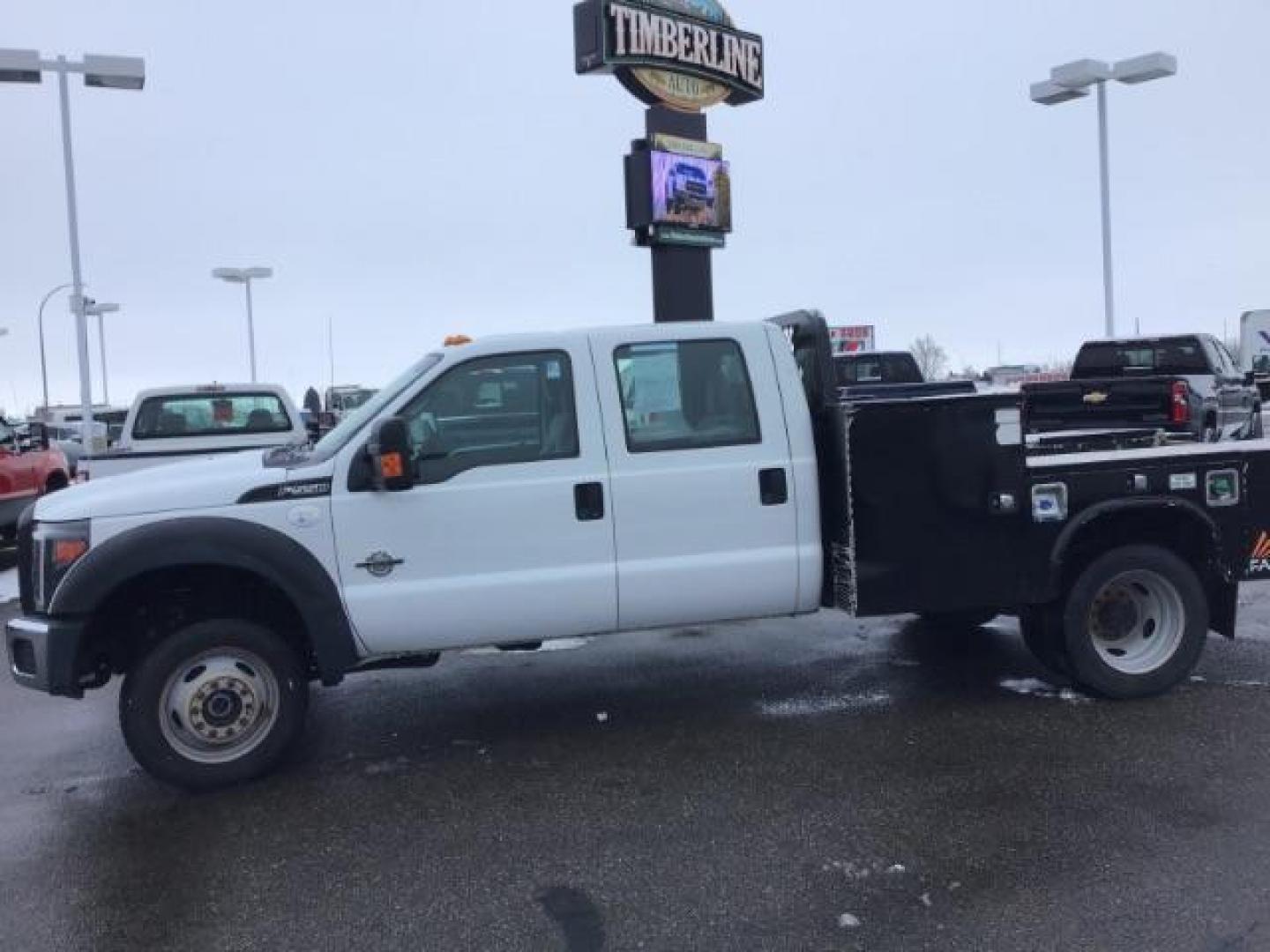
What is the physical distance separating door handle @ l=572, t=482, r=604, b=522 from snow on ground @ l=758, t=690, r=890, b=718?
5.20 feet

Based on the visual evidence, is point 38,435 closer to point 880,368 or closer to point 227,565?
point 227,565

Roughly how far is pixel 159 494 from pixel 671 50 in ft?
49.8

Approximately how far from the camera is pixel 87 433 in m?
20.7

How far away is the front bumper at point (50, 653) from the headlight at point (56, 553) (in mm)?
114

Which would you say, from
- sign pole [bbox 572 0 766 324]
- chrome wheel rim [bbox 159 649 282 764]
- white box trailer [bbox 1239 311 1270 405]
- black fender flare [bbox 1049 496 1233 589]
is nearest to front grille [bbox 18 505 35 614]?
chrome wheel rim [bbox 159 649 282 764]

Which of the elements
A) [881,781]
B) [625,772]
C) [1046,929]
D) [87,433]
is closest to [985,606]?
[881,781]

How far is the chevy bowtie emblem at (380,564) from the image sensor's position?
548 centimetres

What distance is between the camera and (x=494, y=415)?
5695 mm

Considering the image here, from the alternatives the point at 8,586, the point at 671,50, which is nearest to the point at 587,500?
the point at 8,586

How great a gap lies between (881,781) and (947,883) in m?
1.05

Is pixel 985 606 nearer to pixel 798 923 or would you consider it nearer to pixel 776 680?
pixel 776 680

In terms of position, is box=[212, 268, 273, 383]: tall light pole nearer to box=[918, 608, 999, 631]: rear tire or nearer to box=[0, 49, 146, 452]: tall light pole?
box=[0, 49, 146, 452]: tall light pole

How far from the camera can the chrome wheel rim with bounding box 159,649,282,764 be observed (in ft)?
17.6

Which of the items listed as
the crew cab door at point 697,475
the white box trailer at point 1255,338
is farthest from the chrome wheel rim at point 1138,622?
the white box trailer at point 1255,338
